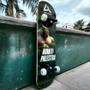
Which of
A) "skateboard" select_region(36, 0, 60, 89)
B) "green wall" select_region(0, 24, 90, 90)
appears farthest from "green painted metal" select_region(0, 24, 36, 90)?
"skateboard" select_region(36, 0, 60, 89)

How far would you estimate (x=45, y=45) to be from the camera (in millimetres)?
3631

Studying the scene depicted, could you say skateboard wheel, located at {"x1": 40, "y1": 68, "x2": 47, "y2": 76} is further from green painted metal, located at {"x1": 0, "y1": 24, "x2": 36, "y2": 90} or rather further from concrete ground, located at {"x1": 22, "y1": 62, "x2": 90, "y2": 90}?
concrete ground, located at {"x1": 22, "y1": 62, "x2": 90, "y2": 90}

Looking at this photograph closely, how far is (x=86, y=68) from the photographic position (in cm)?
550

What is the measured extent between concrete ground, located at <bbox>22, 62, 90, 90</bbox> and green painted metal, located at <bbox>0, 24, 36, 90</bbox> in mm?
346

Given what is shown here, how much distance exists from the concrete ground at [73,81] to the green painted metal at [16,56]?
1.13 feet

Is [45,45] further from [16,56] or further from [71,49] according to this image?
[71,49]

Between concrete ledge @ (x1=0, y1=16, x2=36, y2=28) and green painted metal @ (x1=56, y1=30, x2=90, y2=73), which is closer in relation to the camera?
concrete ledge @ (x1=0, y1=16, x2=36, y2=28)

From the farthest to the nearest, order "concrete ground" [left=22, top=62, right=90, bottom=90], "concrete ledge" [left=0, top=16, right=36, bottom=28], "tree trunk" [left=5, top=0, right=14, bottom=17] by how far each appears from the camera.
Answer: "tree trunk" [left=5, top=0, right=14, bottom=17]
"concrete ground" [left=22, top=62, right=90, bottom=90]
"concrete ledge" [left=0, top=16, right=36, bottom=28]

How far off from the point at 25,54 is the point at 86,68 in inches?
110

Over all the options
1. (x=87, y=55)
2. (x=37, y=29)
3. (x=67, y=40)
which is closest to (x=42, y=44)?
(x=37, y=29)

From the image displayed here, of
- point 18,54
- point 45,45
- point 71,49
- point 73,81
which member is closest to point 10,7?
point 71,49

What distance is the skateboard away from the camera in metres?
3.48

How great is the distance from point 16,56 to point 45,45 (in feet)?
2.46

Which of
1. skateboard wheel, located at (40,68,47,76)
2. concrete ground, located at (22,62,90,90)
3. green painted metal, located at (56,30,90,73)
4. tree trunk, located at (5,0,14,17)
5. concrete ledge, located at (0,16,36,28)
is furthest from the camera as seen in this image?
tree trunk, located at (5,0,14,17)
